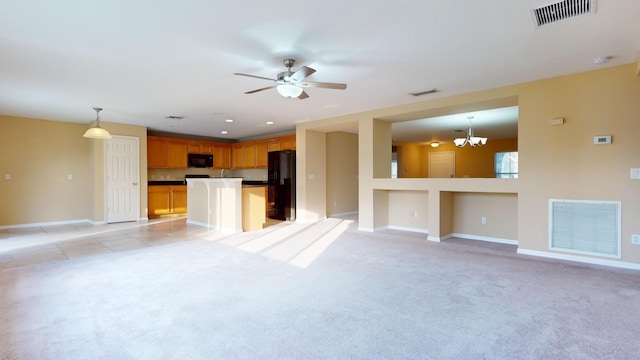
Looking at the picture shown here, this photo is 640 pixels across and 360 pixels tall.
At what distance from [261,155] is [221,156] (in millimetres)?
1641

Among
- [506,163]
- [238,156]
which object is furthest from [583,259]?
[238,156]

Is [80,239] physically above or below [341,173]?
below

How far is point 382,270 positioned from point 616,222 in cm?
290

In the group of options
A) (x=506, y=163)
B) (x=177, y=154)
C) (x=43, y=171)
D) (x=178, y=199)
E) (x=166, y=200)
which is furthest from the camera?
(x=506, y=163)

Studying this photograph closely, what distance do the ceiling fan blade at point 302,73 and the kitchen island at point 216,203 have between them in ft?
10.7

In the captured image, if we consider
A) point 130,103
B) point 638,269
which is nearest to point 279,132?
point 130,103

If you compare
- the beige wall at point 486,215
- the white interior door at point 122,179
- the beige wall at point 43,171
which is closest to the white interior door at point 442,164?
the beige wall at point 486,215

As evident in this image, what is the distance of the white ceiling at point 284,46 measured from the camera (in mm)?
2455

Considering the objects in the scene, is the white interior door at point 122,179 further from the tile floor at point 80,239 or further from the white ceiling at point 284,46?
the white ceiling at point 284,46

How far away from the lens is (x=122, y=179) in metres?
7.42

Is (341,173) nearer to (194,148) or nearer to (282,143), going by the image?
(282,143)

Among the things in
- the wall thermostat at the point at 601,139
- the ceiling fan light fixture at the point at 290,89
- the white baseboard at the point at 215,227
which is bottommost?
the white baseboard at the point at 215,227

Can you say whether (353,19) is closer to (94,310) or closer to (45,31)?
(45,31)

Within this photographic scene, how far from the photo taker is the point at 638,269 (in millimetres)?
3658
